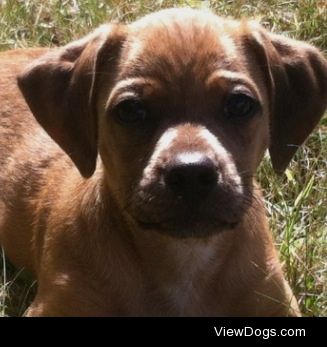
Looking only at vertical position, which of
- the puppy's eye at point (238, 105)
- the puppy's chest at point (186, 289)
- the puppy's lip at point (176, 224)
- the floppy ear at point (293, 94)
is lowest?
the puppy's chest at point (186, 289)

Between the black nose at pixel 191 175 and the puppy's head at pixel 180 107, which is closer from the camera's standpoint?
the black nose at pixel 191 175

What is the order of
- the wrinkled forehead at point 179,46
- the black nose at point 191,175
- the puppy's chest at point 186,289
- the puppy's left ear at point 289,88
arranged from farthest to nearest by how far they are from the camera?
the puppy's chest at point 186,289 < the puppy's left ear at point 289,88 < the wrinkled forehead at point 179,46 < the black nose at point 191,175

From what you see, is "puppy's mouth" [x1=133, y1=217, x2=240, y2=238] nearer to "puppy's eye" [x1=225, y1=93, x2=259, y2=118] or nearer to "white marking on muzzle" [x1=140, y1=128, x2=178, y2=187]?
"white marking on muzzle" [x1=140, y1=128, x2=178, y2=187]

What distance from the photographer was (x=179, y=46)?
486 cm

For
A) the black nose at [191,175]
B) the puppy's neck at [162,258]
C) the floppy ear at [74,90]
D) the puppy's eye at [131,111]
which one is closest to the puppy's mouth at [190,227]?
the black nose at [191,175]

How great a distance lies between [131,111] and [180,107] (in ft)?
0.82

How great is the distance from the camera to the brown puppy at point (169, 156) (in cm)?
476

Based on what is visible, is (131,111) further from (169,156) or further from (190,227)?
(190,227)

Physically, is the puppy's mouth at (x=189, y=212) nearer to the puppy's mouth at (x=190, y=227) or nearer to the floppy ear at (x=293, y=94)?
the puppy's mouth at (x=190, y=227)

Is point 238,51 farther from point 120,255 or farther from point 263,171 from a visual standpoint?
point 263,171
